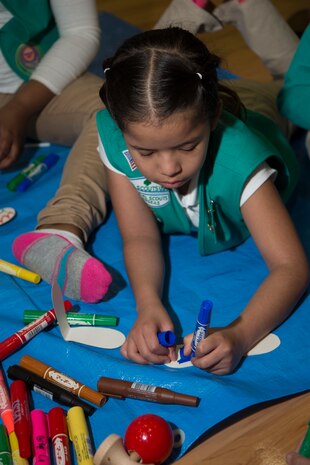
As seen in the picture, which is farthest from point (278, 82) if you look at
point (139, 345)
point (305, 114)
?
point (139, 345)

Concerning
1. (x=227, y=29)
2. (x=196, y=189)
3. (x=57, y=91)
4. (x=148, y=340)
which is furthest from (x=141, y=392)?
(x=227, y=29)

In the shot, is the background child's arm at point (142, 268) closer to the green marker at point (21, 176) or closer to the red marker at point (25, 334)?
the red marker at point (25, 334)

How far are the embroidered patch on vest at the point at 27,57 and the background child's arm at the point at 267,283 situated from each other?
753 millimetres

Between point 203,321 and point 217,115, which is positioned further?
point 217,115

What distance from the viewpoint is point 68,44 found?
1486mm

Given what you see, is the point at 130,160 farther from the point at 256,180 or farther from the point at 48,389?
the point at 48,389

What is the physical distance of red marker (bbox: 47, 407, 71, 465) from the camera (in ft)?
2.81

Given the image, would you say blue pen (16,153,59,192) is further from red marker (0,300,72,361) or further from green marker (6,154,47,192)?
red marker (0,300,72,361)

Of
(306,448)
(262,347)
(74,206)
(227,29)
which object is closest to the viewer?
(306,448)

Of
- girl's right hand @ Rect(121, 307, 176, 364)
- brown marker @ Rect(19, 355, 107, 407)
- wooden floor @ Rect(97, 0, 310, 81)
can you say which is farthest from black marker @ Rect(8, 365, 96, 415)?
wooden floor @ Rect(97, 0, 310, 81)

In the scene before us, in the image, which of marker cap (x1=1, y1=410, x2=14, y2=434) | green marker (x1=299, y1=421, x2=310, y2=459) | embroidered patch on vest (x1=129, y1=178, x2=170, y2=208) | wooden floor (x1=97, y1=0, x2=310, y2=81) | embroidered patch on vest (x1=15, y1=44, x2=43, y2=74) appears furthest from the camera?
wooden floor (x1=97, y1=0, x2=310, y2=81)

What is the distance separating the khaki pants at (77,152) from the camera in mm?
1240

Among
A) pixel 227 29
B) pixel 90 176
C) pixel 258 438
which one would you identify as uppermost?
pixel 90 176

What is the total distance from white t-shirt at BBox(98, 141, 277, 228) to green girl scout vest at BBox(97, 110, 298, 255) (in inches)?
0.4
